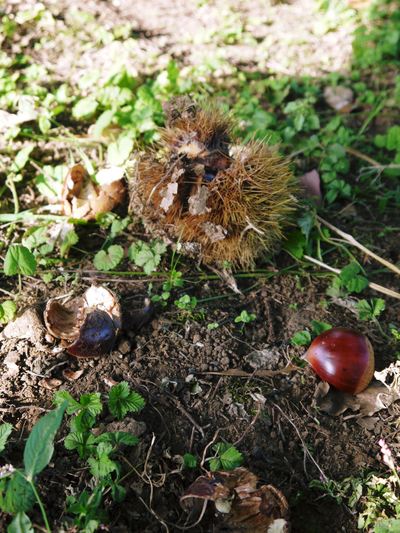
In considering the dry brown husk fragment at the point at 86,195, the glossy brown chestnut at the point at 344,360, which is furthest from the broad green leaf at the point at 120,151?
the glossy brown chestnut at the point at 344,360

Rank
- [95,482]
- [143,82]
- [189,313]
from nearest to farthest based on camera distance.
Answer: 1. [95,482]
2. [189,313]
3. [143,82]

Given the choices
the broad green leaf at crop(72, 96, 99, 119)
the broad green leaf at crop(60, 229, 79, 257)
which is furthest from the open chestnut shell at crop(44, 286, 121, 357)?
the broad green leaf at crop(72, 96, 99, 119)

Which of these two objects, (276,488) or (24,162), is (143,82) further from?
(276,488)

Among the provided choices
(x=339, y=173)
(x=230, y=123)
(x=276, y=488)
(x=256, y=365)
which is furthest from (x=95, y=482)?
(x=339, y=173)

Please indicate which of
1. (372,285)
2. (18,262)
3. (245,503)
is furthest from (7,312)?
(372,285)

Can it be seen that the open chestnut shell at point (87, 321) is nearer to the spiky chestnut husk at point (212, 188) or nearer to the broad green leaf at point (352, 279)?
the spiky chestnut husk at point (212, 188)
